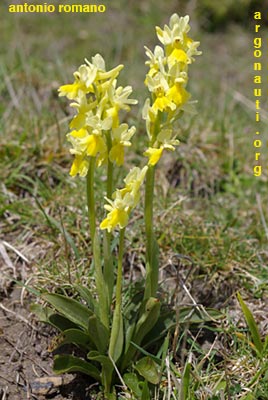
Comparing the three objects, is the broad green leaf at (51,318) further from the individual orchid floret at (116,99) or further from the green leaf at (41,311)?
the individual orchid floret at (116,99)

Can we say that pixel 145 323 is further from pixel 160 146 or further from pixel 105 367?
pixel 160 146

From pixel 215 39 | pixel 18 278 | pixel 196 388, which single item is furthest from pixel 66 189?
pixel 215 39

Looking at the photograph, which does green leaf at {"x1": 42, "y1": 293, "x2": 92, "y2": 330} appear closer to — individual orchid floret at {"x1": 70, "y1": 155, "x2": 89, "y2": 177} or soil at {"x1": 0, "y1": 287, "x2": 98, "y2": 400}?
soil at {"x1": 0, "y1": 287, "x2": 98, "y2": 400}

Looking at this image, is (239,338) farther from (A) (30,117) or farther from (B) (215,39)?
(B) (215,39)

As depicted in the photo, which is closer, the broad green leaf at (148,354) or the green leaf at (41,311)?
the broad green leaf at (148,354)

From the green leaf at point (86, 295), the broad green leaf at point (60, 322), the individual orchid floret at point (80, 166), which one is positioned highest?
the individual orchid floret at point (80, 166)

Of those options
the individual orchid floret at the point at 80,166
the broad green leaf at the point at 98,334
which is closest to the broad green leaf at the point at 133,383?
the broad green leaf at the point at 98,334
